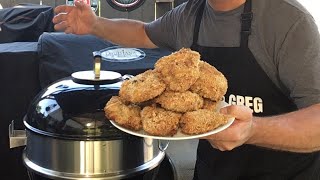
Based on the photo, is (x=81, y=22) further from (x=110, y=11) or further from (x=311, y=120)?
(x=110, y=11)

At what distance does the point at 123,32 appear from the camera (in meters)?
1.81

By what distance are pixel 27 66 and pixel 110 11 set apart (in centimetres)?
199

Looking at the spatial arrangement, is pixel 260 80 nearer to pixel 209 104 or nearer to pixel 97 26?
pixel 209 104

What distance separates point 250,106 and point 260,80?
3.5 inches

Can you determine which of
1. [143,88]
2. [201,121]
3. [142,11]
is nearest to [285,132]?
[201,121]

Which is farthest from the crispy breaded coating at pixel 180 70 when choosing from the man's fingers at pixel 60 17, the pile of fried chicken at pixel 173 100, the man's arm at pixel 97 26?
the man's fingers at pixel 60 17

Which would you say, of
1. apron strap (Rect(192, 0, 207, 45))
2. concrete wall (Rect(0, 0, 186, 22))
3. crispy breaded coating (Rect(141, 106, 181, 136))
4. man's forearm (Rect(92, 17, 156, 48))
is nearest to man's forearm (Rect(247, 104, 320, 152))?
crispy breaded coating (Rect(141, 106, 181, 136))

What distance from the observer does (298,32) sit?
1219 mm

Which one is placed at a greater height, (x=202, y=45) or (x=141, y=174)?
(x=202, y=45)

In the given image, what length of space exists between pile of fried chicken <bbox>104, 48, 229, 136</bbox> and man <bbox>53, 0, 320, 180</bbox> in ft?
0.20

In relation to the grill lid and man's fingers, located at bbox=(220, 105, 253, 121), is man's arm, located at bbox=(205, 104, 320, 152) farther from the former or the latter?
the grill lid

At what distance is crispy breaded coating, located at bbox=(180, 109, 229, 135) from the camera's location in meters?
0.95

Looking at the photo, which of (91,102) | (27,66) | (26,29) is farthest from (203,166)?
(26,29)

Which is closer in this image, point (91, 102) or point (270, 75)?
point (91, 102)
